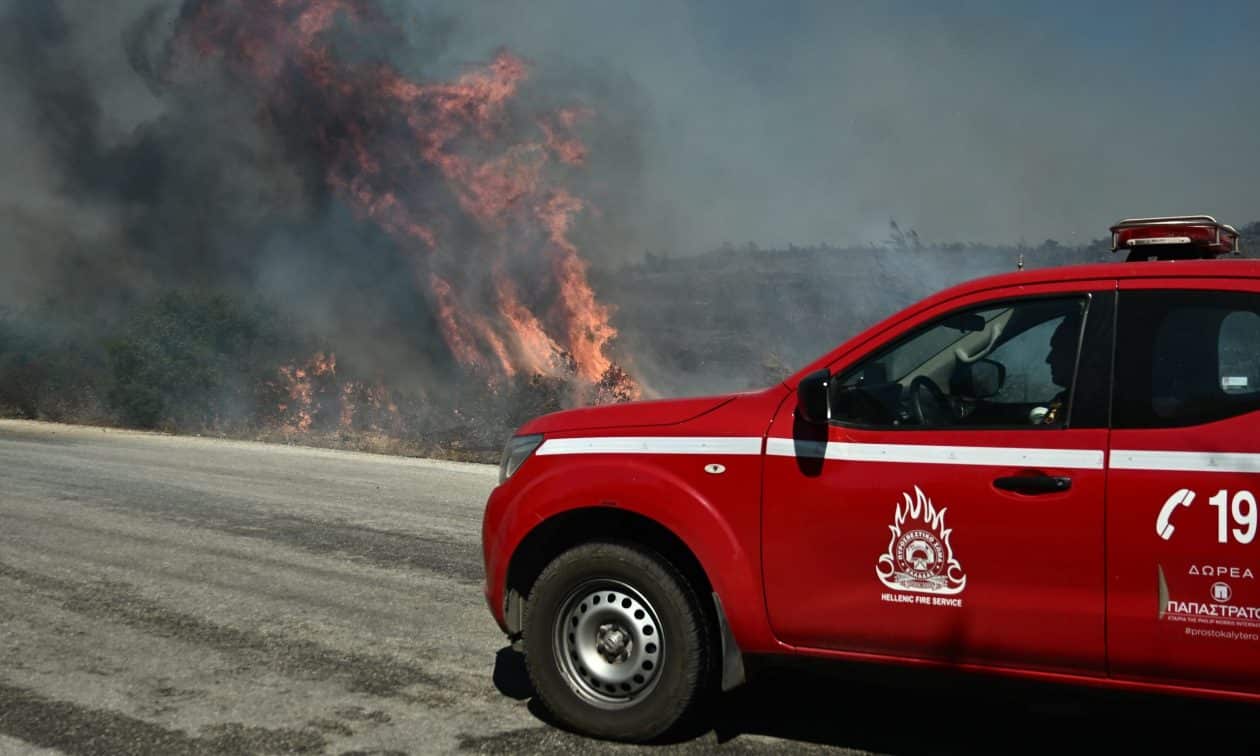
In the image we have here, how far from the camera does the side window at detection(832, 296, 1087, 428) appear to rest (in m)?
4.24

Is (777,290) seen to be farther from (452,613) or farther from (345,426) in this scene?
(452,613)

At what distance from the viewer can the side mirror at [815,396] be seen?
4.38 metres

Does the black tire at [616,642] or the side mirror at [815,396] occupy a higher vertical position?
the side mirror at [815,396]

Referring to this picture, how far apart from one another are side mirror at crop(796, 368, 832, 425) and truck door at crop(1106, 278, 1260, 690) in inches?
38.9

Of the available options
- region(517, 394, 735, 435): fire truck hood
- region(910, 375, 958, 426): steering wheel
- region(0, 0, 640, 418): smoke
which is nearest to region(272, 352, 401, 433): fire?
region(0, 0, 640, 418): smoke

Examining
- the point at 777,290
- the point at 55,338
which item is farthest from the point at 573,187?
the point at 777,290

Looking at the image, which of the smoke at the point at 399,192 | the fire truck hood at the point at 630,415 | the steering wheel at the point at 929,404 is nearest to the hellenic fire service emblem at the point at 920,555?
the steering wheel at the point at 929,404

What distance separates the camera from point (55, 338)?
93.4 ft

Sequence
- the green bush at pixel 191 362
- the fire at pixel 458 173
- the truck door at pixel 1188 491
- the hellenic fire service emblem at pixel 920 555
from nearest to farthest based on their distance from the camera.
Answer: the truck door at pixel 1188 491, the hellenic fire service emblem at pixel 920 555, the green bush at pixel 191 362, the fire at pixel 458 173

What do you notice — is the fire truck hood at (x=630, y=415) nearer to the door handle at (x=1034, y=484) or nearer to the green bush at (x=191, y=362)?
the door handle at (x=1034, y=484)

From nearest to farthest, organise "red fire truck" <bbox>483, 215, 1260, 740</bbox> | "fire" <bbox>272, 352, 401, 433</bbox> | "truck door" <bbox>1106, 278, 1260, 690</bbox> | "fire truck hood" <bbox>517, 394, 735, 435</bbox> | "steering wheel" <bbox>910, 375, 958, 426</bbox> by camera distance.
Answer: "truck door" <bbox>1106, 278, 1260, 690</bbox>, "red fire truck" <bbox>483, 215, 1260, 740</bbox>, "steering wheel" <bbox>910, 375, 958, 426</bbox>, "fire truck hood" <bbox>517, 394, 735, 435</bbox>, "fire" <bbox>272, 352, 401, 433</bbox>

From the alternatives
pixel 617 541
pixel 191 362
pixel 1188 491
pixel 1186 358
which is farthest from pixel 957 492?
pixel 191 362

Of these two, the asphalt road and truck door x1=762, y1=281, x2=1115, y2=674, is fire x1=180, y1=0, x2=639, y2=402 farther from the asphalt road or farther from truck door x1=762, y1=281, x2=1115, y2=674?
truck door x1=762, y1=281, x2=1115, y2=674

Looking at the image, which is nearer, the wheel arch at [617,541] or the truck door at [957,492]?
the truck door at [957,492]
